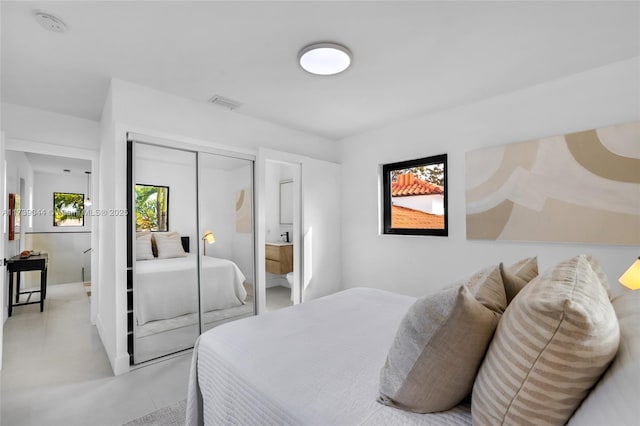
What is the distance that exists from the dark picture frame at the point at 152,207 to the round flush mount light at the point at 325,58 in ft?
5.79

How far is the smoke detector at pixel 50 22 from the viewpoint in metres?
1.84

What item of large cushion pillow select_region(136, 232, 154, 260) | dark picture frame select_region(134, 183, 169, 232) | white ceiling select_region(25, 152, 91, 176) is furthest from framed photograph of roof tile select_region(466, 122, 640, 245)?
white ceiling select_region(25, 152, 91, 176)

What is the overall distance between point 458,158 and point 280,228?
2770 millimetres

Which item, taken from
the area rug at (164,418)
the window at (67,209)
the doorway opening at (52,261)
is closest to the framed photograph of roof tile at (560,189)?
the area rug at (164,418)

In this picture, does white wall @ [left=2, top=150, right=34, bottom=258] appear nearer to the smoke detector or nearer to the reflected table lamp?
the reflected table lamp

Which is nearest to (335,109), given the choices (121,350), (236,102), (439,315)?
(236,102)

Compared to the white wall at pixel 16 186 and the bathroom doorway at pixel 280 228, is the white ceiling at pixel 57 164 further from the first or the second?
the bathroom doorway at pixel 280 228

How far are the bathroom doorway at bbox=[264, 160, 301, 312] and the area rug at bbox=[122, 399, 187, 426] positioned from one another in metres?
2.04

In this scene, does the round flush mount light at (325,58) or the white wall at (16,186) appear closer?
the round flush mount light at (325,58)

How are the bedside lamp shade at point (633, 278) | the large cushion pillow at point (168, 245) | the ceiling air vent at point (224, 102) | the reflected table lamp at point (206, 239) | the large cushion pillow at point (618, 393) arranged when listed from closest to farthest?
the large cushion pillow at point (618, 393) → the bedside lamp shade at point (633, 278) → the large cushion pillow at point (168, 245) → the ceiling air vent at point (224, 102) → the reflected table lamp at point (206, 239)

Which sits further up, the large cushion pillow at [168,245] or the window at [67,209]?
the window at [67,209]

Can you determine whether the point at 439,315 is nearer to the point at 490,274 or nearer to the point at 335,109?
the point at 490,274

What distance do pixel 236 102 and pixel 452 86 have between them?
2117mm

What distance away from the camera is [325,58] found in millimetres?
2277
